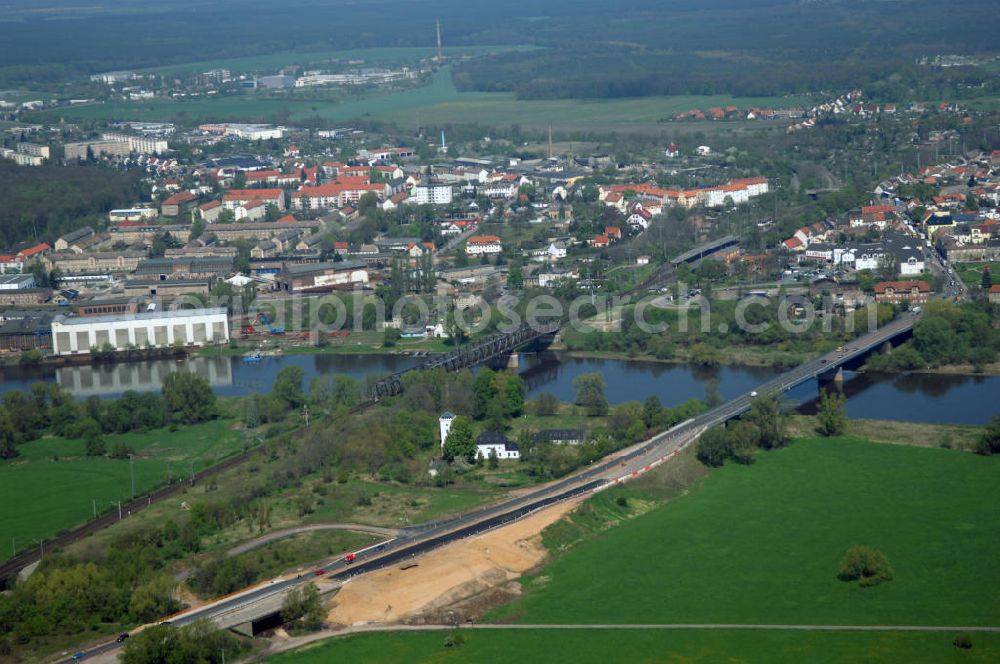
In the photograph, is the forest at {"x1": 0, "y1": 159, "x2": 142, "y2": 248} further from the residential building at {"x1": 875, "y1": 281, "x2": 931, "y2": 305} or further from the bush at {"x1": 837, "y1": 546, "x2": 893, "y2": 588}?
the bush at {"x1": 837, "y1": 546, "x2": 893, "y2": 588}

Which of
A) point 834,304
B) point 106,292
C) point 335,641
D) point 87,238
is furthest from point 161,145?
point 335,641

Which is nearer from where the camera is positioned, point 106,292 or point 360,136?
point 106,292

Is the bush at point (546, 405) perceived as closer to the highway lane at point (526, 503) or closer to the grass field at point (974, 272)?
the highway lane at point (526, 503)

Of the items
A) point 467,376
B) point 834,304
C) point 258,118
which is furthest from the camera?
point 258,118

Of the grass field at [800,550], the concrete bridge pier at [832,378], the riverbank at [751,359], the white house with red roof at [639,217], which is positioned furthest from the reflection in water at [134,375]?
the white house with red roof at [639,217]

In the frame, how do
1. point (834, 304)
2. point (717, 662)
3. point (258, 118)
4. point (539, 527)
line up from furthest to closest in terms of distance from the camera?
point (258, 118)
point (834, 304)
point (539, 527)
point (717, 662)

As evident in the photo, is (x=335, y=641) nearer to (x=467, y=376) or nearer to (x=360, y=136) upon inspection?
(x=467, y=376)

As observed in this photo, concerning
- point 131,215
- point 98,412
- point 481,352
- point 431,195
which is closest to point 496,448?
point 481,352
